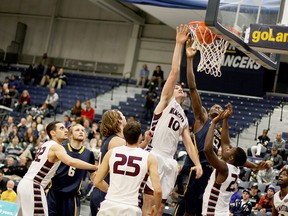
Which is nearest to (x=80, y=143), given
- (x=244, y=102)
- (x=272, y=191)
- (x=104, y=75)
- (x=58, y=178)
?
(x=58, y=178)

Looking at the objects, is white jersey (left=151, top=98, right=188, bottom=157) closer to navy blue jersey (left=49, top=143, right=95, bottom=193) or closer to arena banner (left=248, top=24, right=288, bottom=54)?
navy blue jersey (left=49, top=143, right=95, bottom=193)

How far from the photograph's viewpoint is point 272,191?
48.2 feet

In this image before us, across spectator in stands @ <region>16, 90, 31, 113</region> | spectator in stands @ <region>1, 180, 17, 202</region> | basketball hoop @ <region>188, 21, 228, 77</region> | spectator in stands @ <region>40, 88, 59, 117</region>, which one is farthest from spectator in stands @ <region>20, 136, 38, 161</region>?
Answer: basketball hoop @ <region>188, 21, 228, 77</region>

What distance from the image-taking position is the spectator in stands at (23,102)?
25.4 m

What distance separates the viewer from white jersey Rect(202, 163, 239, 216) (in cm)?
789

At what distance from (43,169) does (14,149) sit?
39.3 ft

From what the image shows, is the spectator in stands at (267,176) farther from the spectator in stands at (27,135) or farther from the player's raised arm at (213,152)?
the player's raised arm at (213,152)

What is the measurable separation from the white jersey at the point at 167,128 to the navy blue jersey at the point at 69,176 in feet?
3.95

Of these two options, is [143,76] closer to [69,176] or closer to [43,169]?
[69,176]

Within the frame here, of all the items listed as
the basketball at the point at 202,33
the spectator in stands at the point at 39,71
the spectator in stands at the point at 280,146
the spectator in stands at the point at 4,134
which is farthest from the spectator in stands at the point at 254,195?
the spectator in stands at the point at 39,71

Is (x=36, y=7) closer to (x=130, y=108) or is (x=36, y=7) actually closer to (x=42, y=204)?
(x=130, y=108)

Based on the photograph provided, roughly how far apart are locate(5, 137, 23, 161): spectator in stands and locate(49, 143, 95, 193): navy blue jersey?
11136mm

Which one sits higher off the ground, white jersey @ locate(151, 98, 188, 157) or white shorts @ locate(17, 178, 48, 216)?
white jersey @ locate(151, 98, 188, 157)

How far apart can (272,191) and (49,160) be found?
24.7 ft
